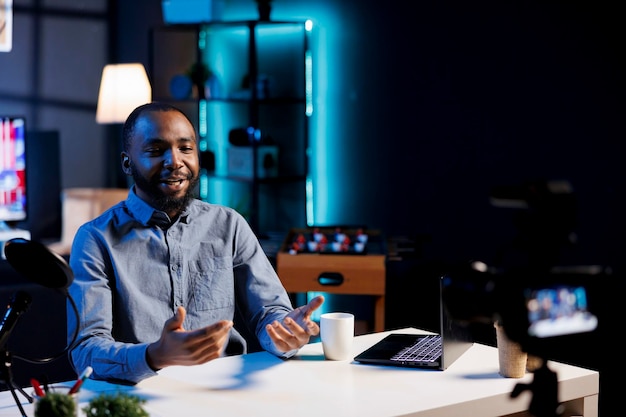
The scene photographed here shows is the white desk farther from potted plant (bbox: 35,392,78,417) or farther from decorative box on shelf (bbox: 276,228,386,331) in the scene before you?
decorative box on shelf (bbox: 276,228,386,331)

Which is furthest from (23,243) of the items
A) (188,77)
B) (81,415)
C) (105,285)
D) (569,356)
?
(188,77)

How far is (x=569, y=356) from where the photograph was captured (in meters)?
4.08

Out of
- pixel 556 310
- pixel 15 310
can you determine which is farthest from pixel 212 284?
pixel 556 310

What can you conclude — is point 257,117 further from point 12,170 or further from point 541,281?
point 541,281

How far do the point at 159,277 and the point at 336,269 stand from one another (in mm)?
1722

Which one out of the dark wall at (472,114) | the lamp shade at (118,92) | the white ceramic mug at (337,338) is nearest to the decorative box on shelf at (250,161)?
the dark wall at (472,114)

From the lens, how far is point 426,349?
7.07 ft

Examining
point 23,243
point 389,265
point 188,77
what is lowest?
point 389,265

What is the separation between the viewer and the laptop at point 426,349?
6.61 feet

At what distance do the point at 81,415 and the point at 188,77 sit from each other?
4.13 meters

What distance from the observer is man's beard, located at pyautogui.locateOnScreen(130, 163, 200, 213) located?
2264 mm

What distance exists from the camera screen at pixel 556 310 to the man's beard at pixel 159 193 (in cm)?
137

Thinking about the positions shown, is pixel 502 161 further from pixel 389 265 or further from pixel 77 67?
pixel 77 67

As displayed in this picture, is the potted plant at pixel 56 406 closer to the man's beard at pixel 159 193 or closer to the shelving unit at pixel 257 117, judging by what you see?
the man's beard at pixel 159 193
